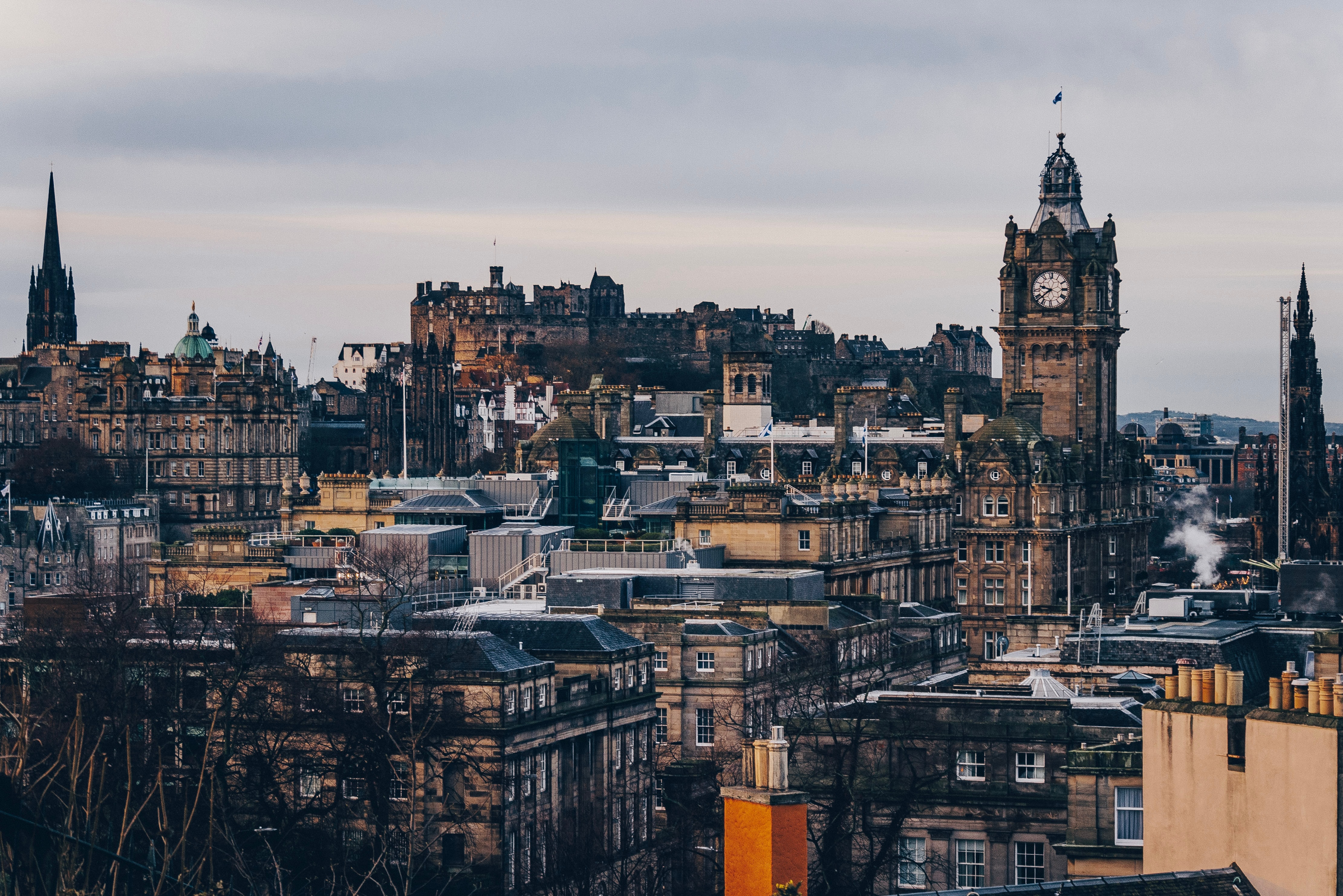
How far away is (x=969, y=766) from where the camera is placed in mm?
69500

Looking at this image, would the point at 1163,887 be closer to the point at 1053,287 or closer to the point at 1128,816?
the point at 1128,816

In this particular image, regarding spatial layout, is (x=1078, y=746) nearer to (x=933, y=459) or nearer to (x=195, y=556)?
(x=195, y=556)

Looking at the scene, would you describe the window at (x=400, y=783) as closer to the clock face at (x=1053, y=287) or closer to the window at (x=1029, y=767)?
the window at (x=1029, y=767)

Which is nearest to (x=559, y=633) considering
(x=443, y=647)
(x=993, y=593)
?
(x=443, y=647)

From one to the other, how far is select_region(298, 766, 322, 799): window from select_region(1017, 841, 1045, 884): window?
18.7 metres

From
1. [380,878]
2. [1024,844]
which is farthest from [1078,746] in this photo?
[380,878]

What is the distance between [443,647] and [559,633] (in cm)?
723

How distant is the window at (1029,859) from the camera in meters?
68.1

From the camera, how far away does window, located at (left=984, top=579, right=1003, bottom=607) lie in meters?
159

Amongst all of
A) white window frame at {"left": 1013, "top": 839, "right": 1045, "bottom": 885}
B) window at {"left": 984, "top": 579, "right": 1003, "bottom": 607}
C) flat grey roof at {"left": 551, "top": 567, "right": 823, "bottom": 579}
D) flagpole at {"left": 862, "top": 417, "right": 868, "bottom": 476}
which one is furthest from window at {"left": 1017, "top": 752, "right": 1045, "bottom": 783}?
window at {"left": 984, "top": 579, "right": 1003, "bottom": 607}

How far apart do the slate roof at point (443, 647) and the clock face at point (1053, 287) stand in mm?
94165

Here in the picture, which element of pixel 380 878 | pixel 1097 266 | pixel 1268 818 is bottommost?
pixel 380 878

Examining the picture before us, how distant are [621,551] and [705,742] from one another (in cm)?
1897

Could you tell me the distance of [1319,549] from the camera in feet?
617
